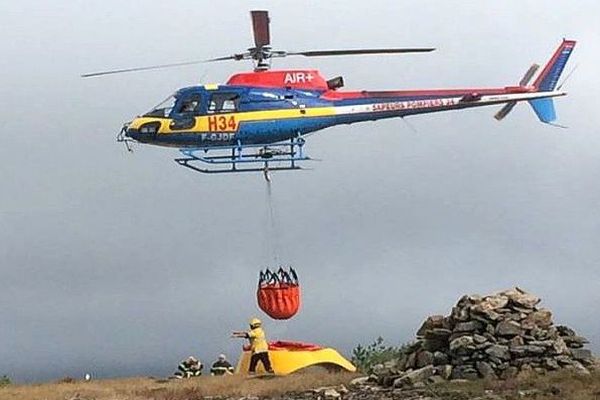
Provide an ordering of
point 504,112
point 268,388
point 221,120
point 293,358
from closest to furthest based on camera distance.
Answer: point 268,388, point 221,120, point 293,358, point 504,112

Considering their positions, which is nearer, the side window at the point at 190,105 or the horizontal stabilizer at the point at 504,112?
the side window at the point at 190,105

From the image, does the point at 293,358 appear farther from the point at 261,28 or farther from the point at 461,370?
the point at 261,28

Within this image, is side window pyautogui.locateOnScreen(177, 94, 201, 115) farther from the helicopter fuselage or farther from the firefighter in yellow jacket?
the firefighter in yellow jacket

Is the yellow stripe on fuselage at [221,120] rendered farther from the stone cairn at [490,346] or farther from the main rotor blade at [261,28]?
the stone cairn at [490,346]

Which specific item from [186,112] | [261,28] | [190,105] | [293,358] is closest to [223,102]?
[190,105]

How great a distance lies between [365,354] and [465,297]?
1151cm

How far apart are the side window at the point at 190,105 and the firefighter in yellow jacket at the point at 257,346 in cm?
540

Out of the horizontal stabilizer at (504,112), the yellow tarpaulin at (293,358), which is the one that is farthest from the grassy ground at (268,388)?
the horizontal stabilizer at (504,112)

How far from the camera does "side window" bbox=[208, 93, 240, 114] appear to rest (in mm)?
27828

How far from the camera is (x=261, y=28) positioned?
2698 cm

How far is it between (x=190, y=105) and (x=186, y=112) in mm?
194

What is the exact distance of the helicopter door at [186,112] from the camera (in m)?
27.8

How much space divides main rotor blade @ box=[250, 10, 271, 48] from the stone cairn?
7557mm

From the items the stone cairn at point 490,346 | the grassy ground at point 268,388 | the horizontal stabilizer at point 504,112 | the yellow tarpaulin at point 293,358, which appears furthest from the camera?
the horizontal stabilizer at point 504,112
